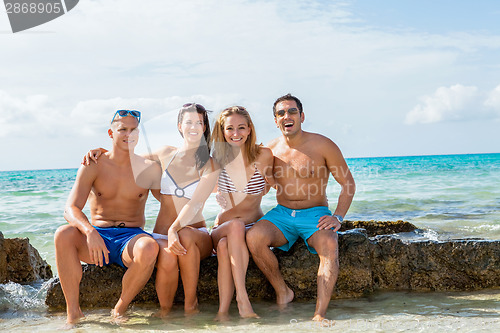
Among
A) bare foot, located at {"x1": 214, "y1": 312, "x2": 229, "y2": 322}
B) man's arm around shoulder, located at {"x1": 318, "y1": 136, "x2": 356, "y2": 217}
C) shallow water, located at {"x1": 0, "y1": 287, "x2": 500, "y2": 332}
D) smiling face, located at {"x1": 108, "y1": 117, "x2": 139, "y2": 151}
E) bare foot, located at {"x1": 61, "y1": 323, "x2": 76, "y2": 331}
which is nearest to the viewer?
shallow water, located at {"x1": 0, "y1": 287, "x2": 500, "y2": 332}

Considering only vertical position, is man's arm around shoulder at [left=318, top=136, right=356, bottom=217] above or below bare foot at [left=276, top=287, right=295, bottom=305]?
above

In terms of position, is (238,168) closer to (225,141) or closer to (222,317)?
(225,141)

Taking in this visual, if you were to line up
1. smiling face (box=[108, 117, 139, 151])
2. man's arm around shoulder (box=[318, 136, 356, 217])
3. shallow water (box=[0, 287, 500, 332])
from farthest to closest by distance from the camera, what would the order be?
1. man's arm around shoulder (box=[318, 136, 356, 217])
2. smiling face (box=[108, 117, 139, 151])
3. shallow water (box=[0, 287, 500, 332])

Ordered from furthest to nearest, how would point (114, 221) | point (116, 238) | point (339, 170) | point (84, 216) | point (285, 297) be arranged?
point (339, 170)
point (285, 297)
point (114, 221)
point (116, 238)
point (84, 216)

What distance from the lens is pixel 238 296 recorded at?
166 inches

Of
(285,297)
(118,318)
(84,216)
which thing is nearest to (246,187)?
(285,297)

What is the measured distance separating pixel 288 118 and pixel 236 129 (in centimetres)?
63

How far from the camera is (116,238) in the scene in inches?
172

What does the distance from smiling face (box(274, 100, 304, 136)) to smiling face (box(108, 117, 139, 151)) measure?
4.71 ft

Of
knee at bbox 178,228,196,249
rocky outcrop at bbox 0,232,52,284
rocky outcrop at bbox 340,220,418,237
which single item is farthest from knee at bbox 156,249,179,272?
rocky outcrop at bbox 340,220,418,237

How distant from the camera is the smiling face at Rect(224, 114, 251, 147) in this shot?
4602 mm

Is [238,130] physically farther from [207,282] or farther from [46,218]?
[46,218]

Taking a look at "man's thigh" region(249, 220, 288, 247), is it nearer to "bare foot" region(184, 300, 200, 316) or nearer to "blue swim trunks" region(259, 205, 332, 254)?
"blue swim trunks" region(259, 205, 332, 254)

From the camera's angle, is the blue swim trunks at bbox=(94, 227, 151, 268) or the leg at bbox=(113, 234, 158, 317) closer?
the leg at bbox=(113, 234, 158, 317)
